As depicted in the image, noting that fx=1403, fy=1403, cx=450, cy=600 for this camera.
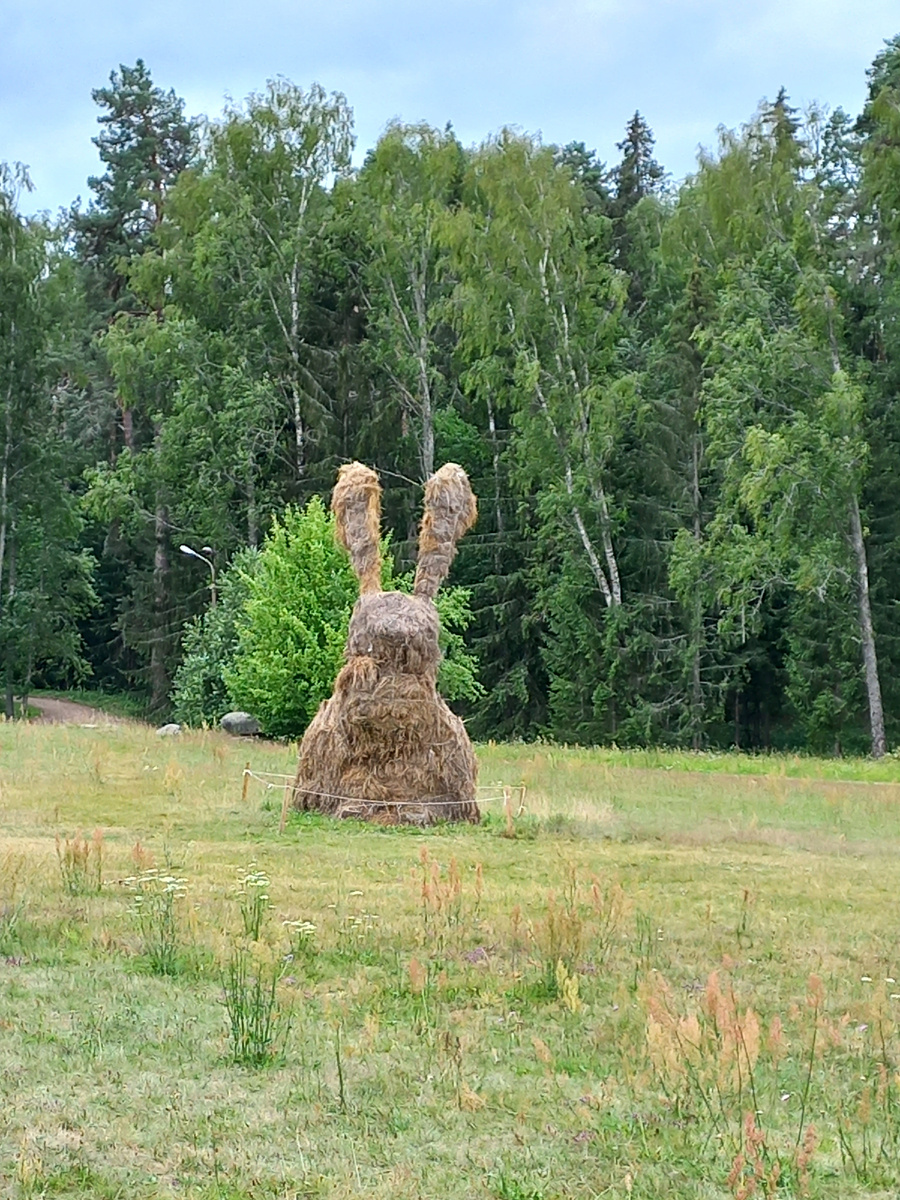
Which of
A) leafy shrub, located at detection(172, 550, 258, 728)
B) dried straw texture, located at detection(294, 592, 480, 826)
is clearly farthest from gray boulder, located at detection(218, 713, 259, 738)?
dried straw texture, located at detection(294, 592, 480, 826)

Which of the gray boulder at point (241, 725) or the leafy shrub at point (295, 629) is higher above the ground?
the leafy shrub at point (295, 629)

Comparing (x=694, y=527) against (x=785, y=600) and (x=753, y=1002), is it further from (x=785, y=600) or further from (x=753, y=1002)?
(x=753, y=1002)

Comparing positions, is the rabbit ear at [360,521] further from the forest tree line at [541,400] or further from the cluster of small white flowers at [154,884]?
the forest tree line at [541,400]

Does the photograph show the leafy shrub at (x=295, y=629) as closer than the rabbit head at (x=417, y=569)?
No

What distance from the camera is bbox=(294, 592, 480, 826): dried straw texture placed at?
14.3 meters

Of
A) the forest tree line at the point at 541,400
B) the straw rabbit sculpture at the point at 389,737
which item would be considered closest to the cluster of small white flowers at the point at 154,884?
the straw rabbit sculpture at the point at 389,737

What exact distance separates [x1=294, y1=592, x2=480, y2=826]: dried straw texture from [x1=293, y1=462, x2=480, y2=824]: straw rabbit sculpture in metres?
0.01

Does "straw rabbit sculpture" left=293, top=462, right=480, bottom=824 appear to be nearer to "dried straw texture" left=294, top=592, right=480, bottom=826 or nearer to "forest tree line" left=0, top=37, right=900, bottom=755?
"dried straw texture" left=294, top=592, right=480, bottom=826

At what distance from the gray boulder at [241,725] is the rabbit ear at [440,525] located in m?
13.4

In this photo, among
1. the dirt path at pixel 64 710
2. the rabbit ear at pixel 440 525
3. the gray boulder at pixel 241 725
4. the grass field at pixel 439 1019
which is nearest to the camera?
the grass field at pixel 439 1019

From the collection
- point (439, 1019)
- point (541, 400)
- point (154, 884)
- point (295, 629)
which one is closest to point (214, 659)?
point (295, 629)

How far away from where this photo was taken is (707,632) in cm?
3497

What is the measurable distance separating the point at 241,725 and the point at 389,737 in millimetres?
14608

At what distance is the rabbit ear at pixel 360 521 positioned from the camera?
15594mm
